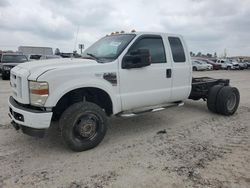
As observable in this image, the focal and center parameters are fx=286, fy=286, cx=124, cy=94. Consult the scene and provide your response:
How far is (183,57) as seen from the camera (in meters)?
6.47

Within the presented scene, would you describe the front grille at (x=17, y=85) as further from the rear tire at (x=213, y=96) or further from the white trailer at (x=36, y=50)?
the white trailer at (x=36, y=50)

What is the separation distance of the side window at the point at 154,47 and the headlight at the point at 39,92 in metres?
2.10

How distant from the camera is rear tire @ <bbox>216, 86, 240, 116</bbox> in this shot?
747cm

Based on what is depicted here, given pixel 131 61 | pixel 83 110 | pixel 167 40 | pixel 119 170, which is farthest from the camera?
pixel 167 40

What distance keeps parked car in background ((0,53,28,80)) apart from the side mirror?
51.0ft

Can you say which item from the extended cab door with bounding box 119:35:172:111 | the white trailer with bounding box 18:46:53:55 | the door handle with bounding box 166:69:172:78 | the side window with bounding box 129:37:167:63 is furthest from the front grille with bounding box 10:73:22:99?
the white trailer with bounding box 18:46:53:55

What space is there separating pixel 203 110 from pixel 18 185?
19.5ft

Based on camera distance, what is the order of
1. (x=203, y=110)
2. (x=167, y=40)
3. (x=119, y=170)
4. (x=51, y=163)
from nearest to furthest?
(x=119, y=170), (x=51, y=163), (x=167, y=40), (x=203, y=110)

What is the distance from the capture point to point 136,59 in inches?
210

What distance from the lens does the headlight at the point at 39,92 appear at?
435cm

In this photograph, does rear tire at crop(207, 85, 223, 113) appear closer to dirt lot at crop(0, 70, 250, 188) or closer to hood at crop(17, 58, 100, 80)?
dirt lot at crop(0, 70, 250, 188)

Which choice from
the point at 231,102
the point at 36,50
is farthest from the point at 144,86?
the point at 36,50

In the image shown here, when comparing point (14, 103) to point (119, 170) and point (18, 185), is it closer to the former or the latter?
point (18, 185)

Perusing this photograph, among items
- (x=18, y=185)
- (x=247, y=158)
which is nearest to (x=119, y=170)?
(x=18, y=185)
